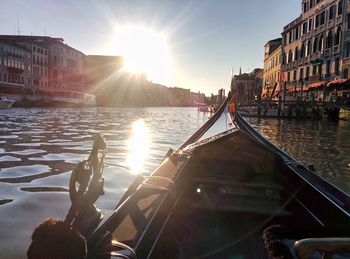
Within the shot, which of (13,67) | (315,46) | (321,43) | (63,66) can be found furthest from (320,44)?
(63,66)

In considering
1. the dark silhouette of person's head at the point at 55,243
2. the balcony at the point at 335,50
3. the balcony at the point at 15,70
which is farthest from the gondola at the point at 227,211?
the balcony at the point at 15,70

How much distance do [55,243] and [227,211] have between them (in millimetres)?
2029

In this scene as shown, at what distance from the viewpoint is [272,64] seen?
41.9 meters

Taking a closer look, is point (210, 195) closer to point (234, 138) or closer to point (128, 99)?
point (234, 138)

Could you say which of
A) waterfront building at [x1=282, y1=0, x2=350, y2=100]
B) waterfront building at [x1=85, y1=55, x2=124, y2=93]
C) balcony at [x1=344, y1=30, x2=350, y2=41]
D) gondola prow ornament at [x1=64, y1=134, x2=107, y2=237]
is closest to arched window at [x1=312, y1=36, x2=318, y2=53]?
waterfront building at [x1=282, y1=0, x2=350, y2=100]

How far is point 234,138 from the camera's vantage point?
427cm

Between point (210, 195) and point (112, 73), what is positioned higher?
point (112, 73)

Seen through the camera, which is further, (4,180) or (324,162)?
(324,162)

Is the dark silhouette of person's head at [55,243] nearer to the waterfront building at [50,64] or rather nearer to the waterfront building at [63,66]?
the waterfront building at [50,64]

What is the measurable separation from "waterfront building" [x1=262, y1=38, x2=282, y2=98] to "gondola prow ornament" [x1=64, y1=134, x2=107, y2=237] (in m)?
34.8

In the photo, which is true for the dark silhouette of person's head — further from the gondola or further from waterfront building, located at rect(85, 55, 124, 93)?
waterfront building, located at rect(85, 55, 124, 93)

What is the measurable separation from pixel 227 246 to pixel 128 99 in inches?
3697

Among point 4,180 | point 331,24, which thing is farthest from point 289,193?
point 331,24

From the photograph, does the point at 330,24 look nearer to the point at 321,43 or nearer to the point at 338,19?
the point at 338,19
